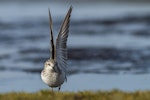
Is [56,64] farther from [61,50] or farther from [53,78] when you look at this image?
[61,50]

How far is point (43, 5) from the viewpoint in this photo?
1689 inches

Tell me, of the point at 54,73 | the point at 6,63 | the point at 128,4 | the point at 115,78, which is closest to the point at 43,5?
the point at 128,4

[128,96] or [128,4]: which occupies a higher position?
[128,96]

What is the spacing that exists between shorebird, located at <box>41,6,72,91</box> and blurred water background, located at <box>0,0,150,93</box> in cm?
206

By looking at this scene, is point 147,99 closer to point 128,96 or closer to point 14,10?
point 128,96

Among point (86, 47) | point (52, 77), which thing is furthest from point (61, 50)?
point (86, 47)

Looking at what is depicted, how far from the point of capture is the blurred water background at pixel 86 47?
17000 millimetres

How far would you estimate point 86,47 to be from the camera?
24.3m

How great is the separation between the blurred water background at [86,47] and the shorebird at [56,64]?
206 cm

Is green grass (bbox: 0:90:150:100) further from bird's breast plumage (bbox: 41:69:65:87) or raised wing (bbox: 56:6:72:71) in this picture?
raised wing (bbox: 56:6:72:71)

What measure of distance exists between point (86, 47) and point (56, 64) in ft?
37.5

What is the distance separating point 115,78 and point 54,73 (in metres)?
4.99

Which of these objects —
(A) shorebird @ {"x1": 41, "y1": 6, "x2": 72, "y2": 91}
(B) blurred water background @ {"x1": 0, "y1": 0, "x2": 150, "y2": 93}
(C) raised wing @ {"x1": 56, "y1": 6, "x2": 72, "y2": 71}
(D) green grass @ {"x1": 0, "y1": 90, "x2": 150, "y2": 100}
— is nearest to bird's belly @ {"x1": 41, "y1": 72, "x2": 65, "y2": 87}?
(A) shorebird @ {"x1": 41, "y1": 6, "x2": 72, "y2": 91}

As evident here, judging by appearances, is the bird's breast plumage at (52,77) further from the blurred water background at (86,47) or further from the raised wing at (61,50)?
the blurred water background at (86,47)
